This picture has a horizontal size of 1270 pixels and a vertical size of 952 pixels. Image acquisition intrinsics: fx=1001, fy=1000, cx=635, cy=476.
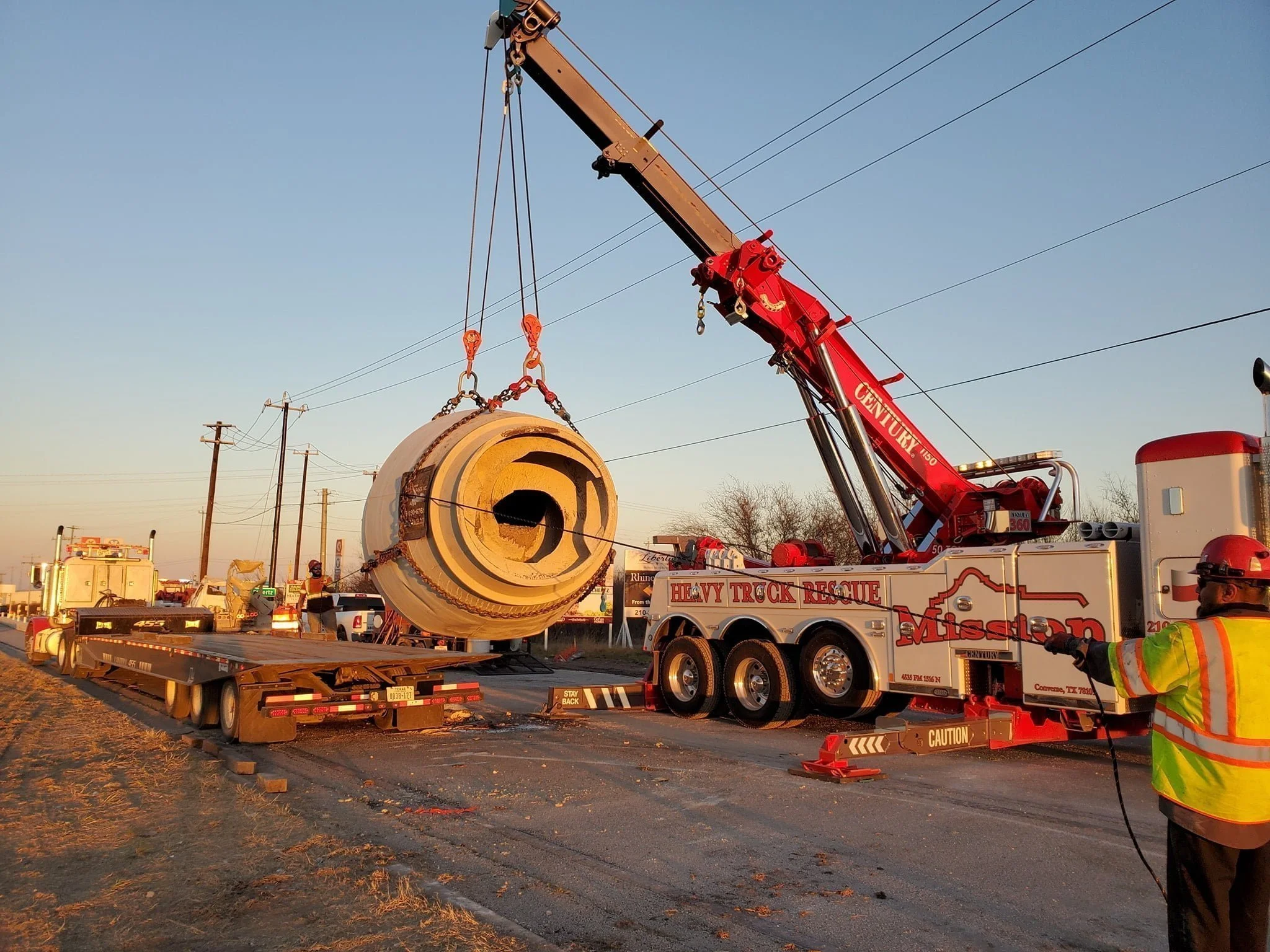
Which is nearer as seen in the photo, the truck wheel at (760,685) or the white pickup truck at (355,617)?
the truck wheel at (760,685)

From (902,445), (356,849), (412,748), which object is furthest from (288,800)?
(902,445)

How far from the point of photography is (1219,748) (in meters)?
3.35

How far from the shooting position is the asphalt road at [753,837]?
4785 millimetres

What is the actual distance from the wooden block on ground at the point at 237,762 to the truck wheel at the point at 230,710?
0.30 m

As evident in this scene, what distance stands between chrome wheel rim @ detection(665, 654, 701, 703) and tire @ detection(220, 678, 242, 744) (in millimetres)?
5399

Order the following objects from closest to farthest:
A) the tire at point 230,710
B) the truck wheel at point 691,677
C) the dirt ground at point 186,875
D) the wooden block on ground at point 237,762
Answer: the dirt ground at point 186,875 < the wooden block on ground at point 237,762 < the tire at point 230,710 < the truck wheel at point 691,677

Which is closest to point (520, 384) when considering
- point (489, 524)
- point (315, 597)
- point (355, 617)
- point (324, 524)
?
point (489, 524)

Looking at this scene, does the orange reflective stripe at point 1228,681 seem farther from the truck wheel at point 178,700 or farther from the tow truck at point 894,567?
the truck wheel at point 178,700

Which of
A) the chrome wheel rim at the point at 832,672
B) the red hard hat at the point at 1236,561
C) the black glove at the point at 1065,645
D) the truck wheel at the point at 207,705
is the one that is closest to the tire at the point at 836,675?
the chrome wheel rim at the point at 832,672

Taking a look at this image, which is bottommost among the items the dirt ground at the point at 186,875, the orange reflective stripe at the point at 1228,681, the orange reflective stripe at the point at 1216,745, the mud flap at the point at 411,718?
the dirt ground at the point at 186,875

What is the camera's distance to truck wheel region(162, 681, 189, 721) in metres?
11.7

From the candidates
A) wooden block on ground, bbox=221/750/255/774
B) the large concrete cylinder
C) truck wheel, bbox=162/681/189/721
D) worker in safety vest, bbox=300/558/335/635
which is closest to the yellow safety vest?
the large concrete cylinder

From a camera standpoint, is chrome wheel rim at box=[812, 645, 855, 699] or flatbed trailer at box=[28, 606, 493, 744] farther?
chrome wheel rim at box=[812, 645, 855, 699]

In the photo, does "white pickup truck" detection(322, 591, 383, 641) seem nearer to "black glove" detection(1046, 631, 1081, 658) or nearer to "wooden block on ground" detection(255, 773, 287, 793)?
"wooden block on ground" detection(255, 773, 287, 793)
